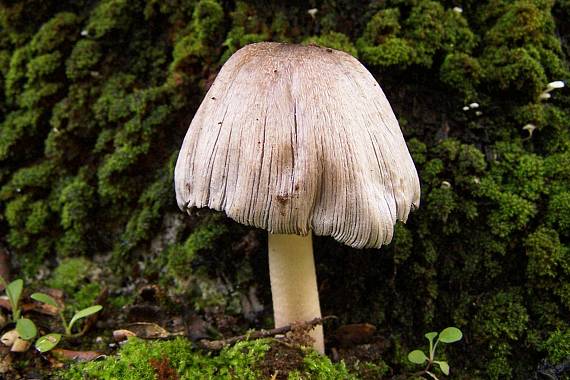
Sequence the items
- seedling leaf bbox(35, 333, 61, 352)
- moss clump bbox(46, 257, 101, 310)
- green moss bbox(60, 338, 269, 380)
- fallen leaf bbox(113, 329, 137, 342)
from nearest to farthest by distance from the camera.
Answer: green moss bbox(60, 338, 269, 380), seedling leaf bbox(35, 333, 61, 352), fallen leaf bbox(113, 329, 137, 342), moss clump bbox(46, 257, 101, 310)

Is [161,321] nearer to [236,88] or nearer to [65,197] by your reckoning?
[65,197]

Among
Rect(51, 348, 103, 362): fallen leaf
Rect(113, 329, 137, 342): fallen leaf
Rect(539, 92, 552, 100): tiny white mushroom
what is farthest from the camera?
Rect(539, 92, 552, 100): tiny white mushroom

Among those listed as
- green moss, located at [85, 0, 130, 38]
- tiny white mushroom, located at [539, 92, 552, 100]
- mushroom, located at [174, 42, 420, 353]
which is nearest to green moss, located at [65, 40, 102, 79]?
green moss, located at [85, 0, 130, 38]

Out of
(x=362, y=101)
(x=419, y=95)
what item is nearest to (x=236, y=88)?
(x=362, y=101)

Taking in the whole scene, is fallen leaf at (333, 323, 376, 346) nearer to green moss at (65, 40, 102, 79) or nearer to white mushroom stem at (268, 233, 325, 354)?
white mushroom stem at (268, 233, 325, 354)

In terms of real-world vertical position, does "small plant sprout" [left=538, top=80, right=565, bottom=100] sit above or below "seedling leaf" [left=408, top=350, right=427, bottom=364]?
above

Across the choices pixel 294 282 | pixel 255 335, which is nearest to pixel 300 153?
pixel 294 282

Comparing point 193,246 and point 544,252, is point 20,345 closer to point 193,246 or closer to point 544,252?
point 193,246
